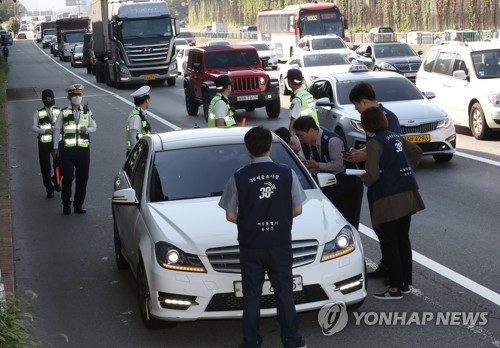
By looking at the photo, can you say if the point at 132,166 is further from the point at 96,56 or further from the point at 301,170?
the point at 96,56

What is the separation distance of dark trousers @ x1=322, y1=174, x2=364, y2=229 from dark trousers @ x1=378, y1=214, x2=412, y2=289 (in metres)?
1.03

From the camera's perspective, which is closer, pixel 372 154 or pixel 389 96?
pixel 372 154

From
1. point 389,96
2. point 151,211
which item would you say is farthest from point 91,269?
point 389,96

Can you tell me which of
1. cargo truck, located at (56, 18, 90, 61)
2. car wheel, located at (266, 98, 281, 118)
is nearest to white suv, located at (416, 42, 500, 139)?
car wheel, located at (266, 98, 281, 118)

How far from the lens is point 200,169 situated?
28.7 feet

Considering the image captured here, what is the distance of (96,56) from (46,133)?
116 ft

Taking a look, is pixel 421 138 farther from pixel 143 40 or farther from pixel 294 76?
pixel 143 40

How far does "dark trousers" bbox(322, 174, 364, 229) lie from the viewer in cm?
934

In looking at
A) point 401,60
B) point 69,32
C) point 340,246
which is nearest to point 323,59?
point 401,60

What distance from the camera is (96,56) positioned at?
1937 inches

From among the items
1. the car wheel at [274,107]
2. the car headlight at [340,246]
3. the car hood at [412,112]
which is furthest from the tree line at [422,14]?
the car headlight at [340,246]

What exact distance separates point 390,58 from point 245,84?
42.8 ft

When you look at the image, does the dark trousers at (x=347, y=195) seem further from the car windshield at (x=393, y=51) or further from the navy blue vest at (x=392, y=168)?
the car windshield at (x=393, y=51)

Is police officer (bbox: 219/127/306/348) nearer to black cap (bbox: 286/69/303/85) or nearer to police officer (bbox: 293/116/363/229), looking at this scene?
police officer (bbox: 293/116/363/229)
